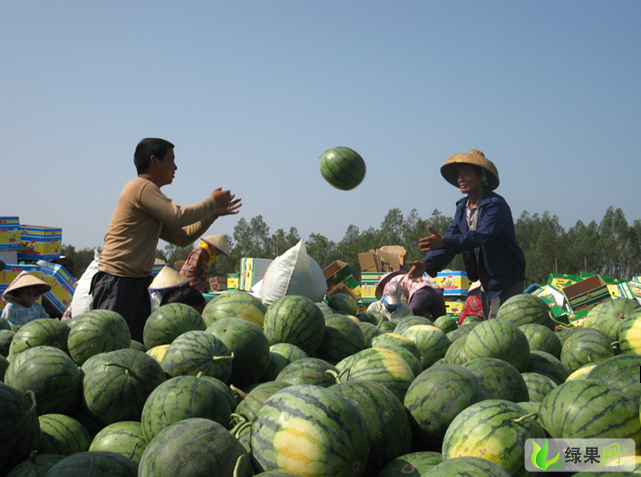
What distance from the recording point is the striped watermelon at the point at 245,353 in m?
2.56

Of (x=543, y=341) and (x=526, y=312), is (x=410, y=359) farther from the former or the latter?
(x=526, y=312)

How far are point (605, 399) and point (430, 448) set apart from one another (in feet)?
2.24

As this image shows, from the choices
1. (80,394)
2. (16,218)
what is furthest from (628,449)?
(16,218)

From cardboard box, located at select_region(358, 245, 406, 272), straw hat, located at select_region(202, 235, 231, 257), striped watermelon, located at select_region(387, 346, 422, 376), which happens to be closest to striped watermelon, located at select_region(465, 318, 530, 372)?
striped watermelon, located at select_region(387, 346, 422, 376)

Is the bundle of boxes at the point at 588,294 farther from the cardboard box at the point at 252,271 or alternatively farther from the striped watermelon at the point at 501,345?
the cardboard box at the point at 252,271

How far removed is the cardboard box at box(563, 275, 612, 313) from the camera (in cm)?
607

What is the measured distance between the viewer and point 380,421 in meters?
1.74

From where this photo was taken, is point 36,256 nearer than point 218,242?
No

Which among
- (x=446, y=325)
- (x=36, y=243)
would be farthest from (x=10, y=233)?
(x=446, y=325)

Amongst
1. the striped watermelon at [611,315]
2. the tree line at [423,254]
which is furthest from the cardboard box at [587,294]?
the tree line at [423,254]

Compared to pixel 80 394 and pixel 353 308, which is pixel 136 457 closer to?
pixel 80 394

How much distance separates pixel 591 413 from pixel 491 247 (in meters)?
3.56

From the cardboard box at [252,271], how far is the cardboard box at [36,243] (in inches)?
203

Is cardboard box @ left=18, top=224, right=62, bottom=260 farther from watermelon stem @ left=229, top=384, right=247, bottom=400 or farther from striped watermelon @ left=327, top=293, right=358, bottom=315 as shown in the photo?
watermelon stem @ left=229, top=384, right=247, bottom=400
